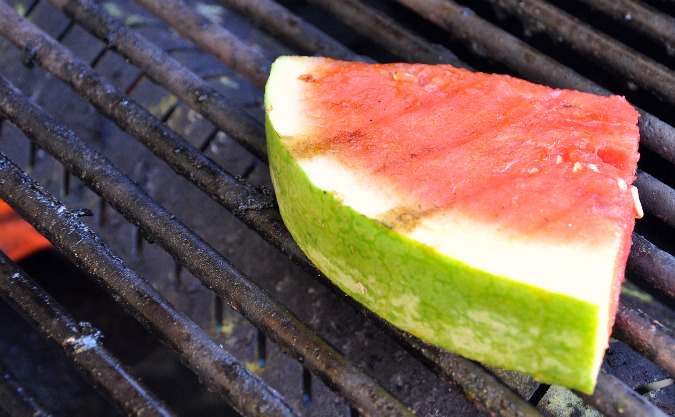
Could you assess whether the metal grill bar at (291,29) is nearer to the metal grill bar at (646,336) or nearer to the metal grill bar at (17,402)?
the metal grill bar at (646,336)

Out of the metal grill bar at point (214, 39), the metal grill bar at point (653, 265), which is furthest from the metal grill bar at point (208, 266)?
the metal grill bar at point (653, 265)

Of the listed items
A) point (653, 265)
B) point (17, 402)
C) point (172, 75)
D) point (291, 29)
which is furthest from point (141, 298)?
point (653, 265)

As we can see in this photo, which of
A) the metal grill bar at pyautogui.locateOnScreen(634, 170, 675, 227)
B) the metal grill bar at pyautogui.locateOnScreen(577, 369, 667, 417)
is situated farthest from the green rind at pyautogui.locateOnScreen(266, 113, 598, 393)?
the metal grill bar at pyautogui.locateOnScreen(634, 170, 675, 227)

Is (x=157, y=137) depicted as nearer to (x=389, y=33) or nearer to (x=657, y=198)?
(x=389, y=33)

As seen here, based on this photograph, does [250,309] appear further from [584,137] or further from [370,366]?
[584,137]

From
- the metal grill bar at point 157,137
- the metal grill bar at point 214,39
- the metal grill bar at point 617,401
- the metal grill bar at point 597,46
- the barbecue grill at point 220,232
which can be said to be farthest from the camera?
the metal grill bar at point 214,39

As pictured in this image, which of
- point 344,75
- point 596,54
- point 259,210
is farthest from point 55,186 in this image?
point 596,54
